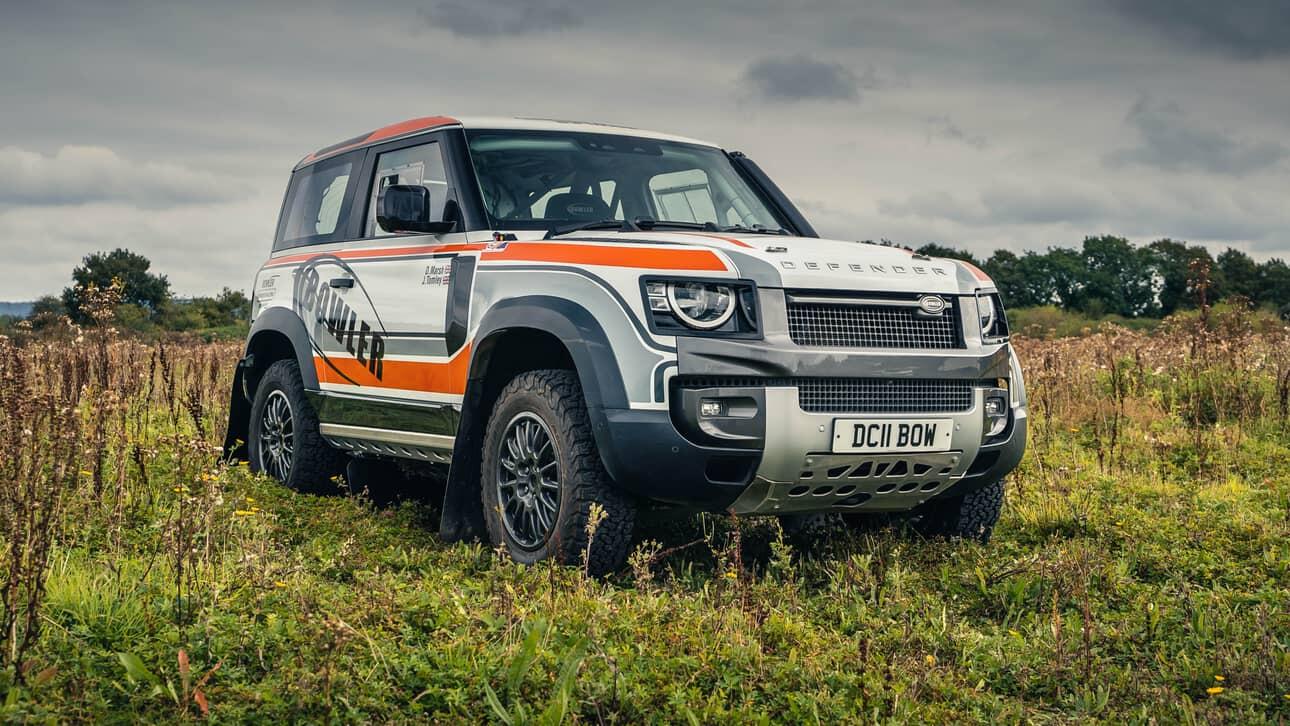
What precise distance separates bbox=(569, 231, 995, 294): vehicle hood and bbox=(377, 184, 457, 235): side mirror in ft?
2.61

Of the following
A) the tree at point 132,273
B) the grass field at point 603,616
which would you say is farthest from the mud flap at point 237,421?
the tree at point 132,273

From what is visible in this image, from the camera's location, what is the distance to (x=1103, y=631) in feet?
16.1

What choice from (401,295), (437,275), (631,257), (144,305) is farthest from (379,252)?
(144,305)

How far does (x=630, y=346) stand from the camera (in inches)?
195

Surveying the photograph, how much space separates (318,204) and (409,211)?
2144mm

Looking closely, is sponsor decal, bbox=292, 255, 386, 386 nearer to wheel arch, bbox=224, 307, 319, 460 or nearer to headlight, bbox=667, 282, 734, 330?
wheel arch, bbox=224, 307, 319, 460

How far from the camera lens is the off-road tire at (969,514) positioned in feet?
20.4

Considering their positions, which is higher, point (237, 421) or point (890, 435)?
point (890, 435)

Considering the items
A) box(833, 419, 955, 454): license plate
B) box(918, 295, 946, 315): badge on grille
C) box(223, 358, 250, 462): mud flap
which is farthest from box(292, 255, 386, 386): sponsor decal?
box(918, 295, 946, 315): badge on grille

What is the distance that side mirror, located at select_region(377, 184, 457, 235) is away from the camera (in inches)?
240

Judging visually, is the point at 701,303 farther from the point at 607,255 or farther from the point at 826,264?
the point at 826,264

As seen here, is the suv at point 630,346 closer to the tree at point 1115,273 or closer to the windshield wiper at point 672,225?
the windshield wiper at point 672,225

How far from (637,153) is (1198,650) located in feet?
12.4

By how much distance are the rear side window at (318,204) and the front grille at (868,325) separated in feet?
11.3
